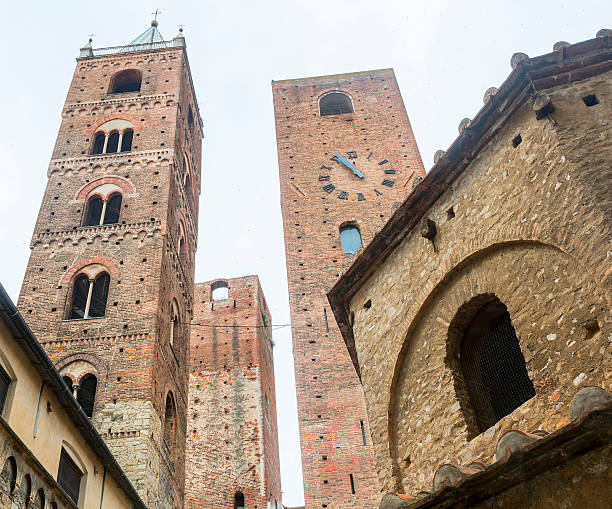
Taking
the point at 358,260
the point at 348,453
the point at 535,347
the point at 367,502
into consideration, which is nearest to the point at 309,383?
the point at 348,453

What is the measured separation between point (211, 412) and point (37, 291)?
13.1 meters

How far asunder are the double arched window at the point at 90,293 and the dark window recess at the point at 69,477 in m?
6.84

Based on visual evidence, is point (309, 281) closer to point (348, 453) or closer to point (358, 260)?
point (348, 453)

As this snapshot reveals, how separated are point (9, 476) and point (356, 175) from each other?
12.5m

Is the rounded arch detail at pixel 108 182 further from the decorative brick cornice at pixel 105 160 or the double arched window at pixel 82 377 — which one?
A: the double arched window at pixel 82 377

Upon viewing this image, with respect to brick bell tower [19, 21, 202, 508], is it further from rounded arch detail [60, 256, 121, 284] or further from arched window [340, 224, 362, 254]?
arched window [340, 224, 362, 254]

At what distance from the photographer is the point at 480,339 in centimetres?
734

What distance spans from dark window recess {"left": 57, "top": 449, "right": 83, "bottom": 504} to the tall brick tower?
16.2 meters

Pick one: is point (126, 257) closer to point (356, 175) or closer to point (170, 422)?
point (170, 422)

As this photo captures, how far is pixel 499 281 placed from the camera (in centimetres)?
683

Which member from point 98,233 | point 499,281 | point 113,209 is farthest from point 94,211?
point 499,281

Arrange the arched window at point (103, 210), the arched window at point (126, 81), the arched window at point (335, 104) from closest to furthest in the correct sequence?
the arched window at point (103, 210) → the arched window at point (335, 104) → the arched window at point (126, 81)

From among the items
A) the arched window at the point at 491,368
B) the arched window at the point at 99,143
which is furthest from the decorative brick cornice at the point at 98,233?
the arched window at the point at 491,368

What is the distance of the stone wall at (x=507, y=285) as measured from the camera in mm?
5812
